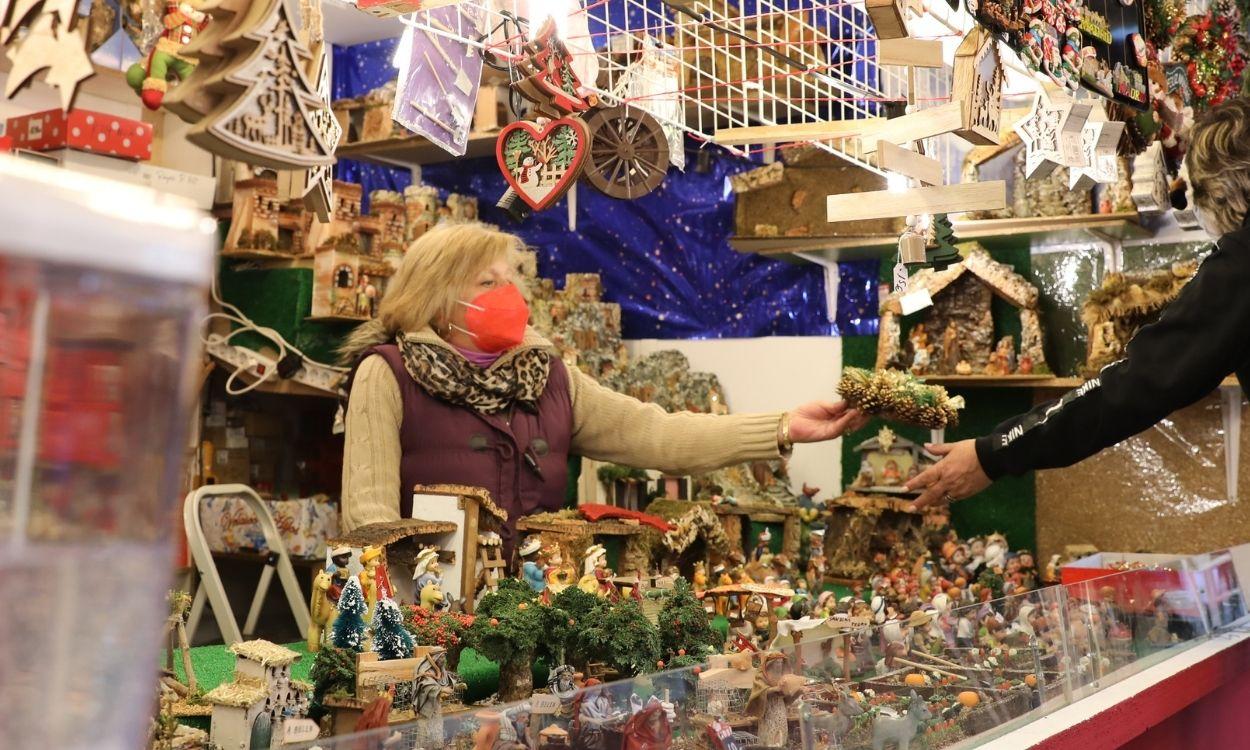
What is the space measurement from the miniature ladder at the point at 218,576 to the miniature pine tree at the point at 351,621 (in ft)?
4.39

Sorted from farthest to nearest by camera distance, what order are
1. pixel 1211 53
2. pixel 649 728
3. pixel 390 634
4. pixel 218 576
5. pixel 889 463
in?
pixel 889 463, pixel 218 576, pixel 1211 53, pixel 390 634, pixel 649 728

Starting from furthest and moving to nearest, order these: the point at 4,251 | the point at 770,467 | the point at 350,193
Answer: the point at 770,467 → the point at 350,193 → the point at 4,251

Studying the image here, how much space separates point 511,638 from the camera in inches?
67.7

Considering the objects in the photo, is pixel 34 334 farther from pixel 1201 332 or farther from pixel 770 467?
pixel 770 467

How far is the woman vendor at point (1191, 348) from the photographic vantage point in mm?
2182

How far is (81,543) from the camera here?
545mm

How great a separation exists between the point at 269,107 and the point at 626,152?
1.27 m

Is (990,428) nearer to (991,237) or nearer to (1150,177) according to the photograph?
(991,237)

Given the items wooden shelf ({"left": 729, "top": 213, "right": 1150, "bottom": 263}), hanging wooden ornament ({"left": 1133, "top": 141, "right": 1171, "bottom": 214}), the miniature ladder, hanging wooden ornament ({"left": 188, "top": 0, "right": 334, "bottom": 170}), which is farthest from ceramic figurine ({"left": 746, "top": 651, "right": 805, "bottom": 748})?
wooden shelf ({"left": 729, "top": 213, "right": 1150, "bottom": 263})

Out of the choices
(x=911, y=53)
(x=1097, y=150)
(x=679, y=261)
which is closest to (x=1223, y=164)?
(x=1097, y=150)

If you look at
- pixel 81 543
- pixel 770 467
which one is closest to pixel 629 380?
pixel 770 467

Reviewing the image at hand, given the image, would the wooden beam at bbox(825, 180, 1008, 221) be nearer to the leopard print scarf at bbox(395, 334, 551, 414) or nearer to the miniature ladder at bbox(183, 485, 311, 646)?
the leopard print scarf at bbox(395, 334, 551, 414)

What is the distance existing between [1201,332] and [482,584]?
4.44 ft

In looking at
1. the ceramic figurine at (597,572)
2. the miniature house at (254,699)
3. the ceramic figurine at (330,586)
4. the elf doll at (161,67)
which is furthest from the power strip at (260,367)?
the elf doll at (161,67)
